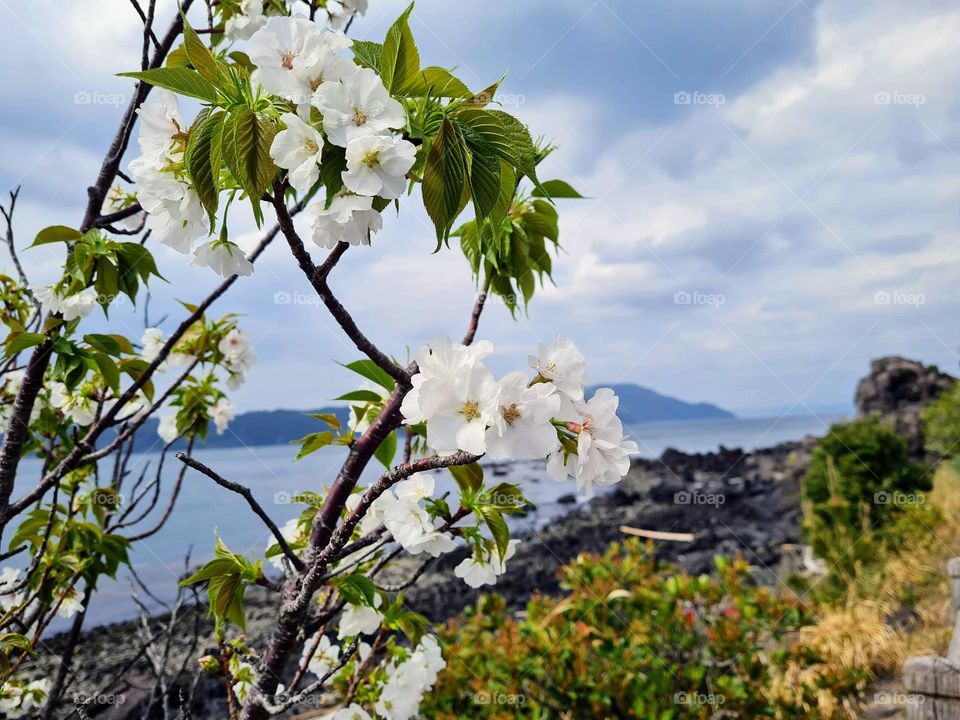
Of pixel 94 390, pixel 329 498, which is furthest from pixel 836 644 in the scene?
pixel 94 390

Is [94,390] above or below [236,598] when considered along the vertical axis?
above

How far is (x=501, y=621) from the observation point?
3.29 meters

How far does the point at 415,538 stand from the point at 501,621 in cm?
227

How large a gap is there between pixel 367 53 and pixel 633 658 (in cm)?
276

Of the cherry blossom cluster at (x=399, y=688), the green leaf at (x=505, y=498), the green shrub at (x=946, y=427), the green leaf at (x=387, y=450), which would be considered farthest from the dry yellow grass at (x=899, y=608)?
the green leaf at (x=387, y=450)

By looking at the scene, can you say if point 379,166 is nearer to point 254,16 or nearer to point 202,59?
point 202,59

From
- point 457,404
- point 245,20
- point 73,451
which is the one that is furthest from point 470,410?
point 245,20

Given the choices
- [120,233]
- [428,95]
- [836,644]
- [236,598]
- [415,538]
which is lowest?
[836,644]

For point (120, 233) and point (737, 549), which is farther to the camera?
point (737, 549)

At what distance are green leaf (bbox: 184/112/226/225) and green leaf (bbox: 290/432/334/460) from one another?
52cm

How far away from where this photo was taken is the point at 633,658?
9.50 feet

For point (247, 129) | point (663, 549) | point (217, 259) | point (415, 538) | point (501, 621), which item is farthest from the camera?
point (663, 549)

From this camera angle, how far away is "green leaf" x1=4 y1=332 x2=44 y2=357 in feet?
5.35

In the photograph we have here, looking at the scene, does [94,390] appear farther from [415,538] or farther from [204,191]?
[204,191]
